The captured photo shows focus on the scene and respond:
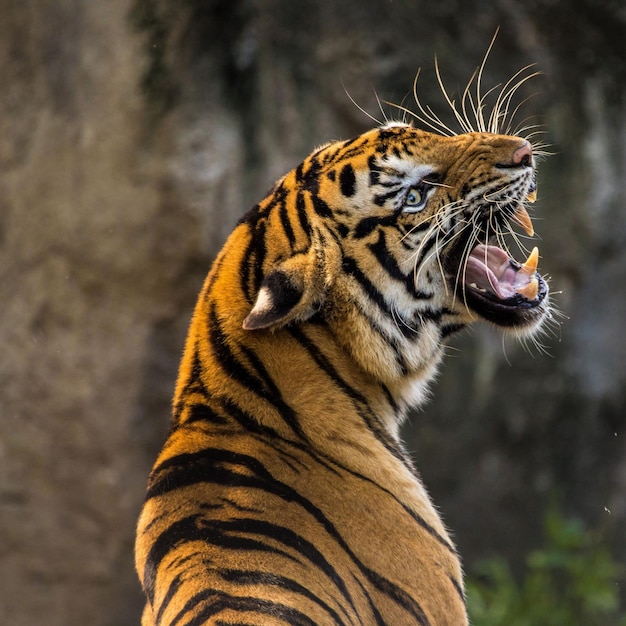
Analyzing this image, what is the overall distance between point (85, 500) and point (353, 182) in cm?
317

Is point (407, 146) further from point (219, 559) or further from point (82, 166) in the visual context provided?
point (82, 166)

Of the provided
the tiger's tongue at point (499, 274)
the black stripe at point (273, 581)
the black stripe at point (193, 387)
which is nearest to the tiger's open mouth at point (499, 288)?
the tiger's tongue at point (499, 274)

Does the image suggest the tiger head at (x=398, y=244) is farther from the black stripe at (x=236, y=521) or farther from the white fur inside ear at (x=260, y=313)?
the black stripe at (x=236, y=521)

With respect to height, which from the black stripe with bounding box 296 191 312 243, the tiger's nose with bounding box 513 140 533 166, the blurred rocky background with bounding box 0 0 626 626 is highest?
the blurred rocky background with bounding box 0 0 626 626

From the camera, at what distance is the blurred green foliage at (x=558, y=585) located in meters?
5.65

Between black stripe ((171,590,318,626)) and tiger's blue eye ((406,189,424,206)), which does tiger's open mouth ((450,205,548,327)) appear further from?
black stripe ((171,590,318,626))

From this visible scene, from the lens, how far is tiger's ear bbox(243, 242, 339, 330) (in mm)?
2566

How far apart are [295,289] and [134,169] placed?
2.77 metres

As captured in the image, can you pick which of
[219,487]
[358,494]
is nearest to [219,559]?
[219,487]

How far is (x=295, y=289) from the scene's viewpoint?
2621mm

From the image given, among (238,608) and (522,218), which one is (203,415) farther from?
(522,218)

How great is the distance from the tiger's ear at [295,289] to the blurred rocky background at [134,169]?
8.09ft

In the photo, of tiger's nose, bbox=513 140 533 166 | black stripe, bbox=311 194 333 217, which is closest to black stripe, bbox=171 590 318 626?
black stripe, bbox=311 194 333 217

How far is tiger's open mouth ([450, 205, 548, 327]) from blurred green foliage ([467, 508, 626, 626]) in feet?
9.77
